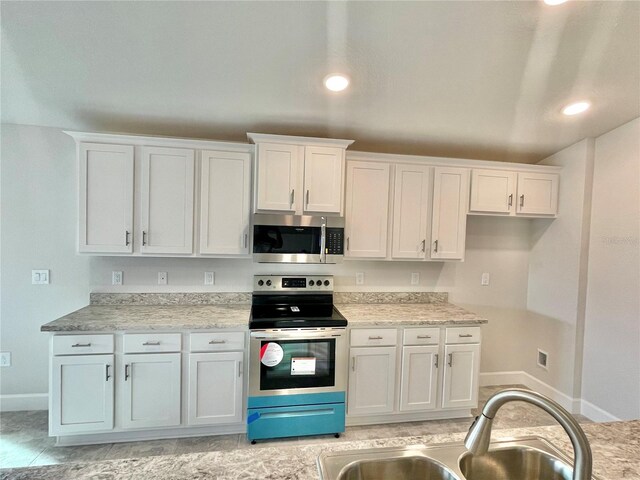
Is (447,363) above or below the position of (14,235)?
below

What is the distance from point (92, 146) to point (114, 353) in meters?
1.58

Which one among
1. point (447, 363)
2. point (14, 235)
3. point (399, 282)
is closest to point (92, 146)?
point (14, 235)

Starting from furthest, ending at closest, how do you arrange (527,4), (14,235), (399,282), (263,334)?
(399,282)
(14,235)
(263,334)
(527,4)

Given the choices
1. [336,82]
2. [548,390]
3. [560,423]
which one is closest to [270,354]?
[560,423]

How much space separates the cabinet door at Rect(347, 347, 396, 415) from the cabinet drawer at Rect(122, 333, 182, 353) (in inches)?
53.8

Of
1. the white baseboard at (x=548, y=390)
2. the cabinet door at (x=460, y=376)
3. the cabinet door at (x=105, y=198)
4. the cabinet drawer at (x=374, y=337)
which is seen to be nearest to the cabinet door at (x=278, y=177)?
the cabinet door at (x=105, y=198)

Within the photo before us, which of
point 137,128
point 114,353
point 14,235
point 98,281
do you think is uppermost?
point 137,128

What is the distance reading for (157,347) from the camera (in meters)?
2.21

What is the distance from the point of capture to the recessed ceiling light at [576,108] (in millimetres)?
2320

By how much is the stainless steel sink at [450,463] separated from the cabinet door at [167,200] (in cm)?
209

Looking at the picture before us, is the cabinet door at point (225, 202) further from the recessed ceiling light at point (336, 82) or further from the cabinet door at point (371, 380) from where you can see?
the cabinet door at point (371, 380)

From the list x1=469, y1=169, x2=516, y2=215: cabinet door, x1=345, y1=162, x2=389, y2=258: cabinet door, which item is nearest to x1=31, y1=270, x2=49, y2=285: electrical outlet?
x1=345, y1=162, x2=389, y2=258: cabinet door

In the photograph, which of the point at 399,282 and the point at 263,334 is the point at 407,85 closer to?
the point at 399,282

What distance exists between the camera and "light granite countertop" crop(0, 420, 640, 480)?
2.63 feet
